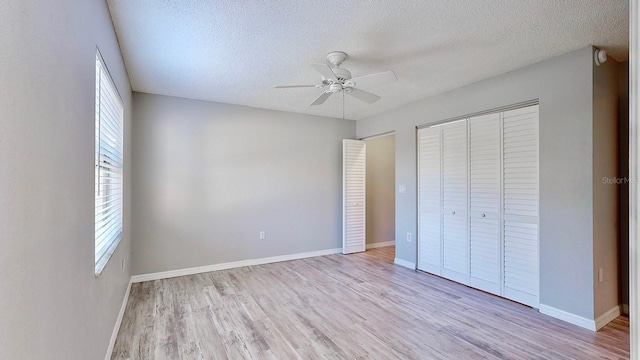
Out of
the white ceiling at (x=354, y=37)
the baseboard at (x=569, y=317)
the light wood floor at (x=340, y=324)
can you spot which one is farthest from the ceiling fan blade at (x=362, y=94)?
the baseboard at (x=569, y=317)

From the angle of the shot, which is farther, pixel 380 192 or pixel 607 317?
pixel 380 192

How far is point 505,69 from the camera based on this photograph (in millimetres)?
3238

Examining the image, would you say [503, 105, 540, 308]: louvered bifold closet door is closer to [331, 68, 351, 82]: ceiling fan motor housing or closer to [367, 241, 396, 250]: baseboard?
[331, 68, 351, 82]: ceiling fan motor housing

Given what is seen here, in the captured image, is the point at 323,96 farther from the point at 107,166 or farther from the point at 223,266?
the point at 223,266

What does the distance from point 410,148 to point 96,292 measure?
4.00 metres

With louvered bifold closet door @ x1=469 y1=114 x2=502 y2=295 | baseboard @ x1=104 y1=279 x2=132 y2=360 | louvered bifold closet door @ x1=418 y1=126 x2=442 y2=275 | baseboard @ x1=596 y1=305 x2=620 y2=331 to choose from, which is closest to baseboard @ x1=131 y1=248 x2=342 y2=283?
baseboard @ x1=104 y1=279 x2=132 y2=360

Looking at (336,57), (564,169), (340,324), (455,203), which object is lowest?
(340,324)

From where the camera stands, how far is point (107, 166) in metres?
2.39

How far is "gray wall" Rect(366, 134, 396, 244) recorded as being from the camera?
607cm

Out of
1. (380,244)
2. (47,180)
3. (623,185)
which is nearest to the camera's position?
(47,180)

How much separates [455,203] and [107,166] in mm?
3792

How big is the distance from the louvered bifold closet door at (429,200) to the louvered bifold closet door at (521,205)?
0.91m

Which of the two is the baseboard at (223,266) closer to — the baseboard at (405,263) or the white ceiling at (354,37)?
the baseboard at (405,263)

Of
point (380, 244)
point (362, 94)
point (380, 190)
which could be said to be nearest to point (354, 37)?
point (362, 94)
